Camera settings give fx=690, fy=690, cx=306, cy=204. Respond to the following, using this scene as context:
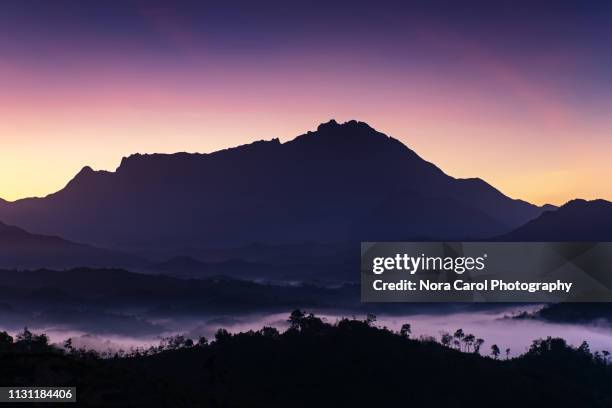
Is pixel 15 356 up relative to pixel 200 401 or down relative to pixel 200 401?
up

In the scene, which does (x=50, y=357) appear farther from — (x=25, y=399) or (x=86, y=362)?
(x=25, y=399)

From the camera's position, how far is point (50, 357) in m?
124

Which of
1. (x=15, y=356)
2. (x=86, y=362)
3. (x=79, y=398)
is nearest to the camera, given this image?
(x=79, y=398)

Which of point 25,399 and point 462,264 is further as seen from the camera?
point 462,264

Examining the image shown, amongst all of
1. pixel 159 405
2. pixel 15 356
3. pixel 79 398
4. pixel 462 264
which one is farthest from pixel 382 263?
pixel 15 356

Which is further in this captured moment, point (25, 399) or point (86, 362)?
point (86, 362)

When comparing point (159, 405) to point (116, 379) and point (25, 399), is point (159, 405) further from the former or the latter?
point (25, 399)

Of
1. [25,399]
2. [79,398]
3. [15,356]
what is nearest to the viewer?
[25,399]

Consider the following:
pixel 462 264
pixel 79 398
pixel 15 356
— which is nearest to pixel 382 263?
pixel 462 264

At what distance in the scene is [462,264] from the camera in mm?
136625

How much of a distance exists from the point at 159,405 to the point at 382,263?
1890 inches

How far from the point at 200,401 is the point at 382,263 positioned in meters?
51.3

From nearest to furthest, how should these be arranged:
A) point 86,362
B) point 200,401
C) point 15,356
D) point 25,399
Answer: point 25,399 → point 15,356 → point 86,362 → point 200,401

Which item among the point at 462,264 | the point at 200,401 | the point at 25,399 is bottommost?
the point at 200,401
